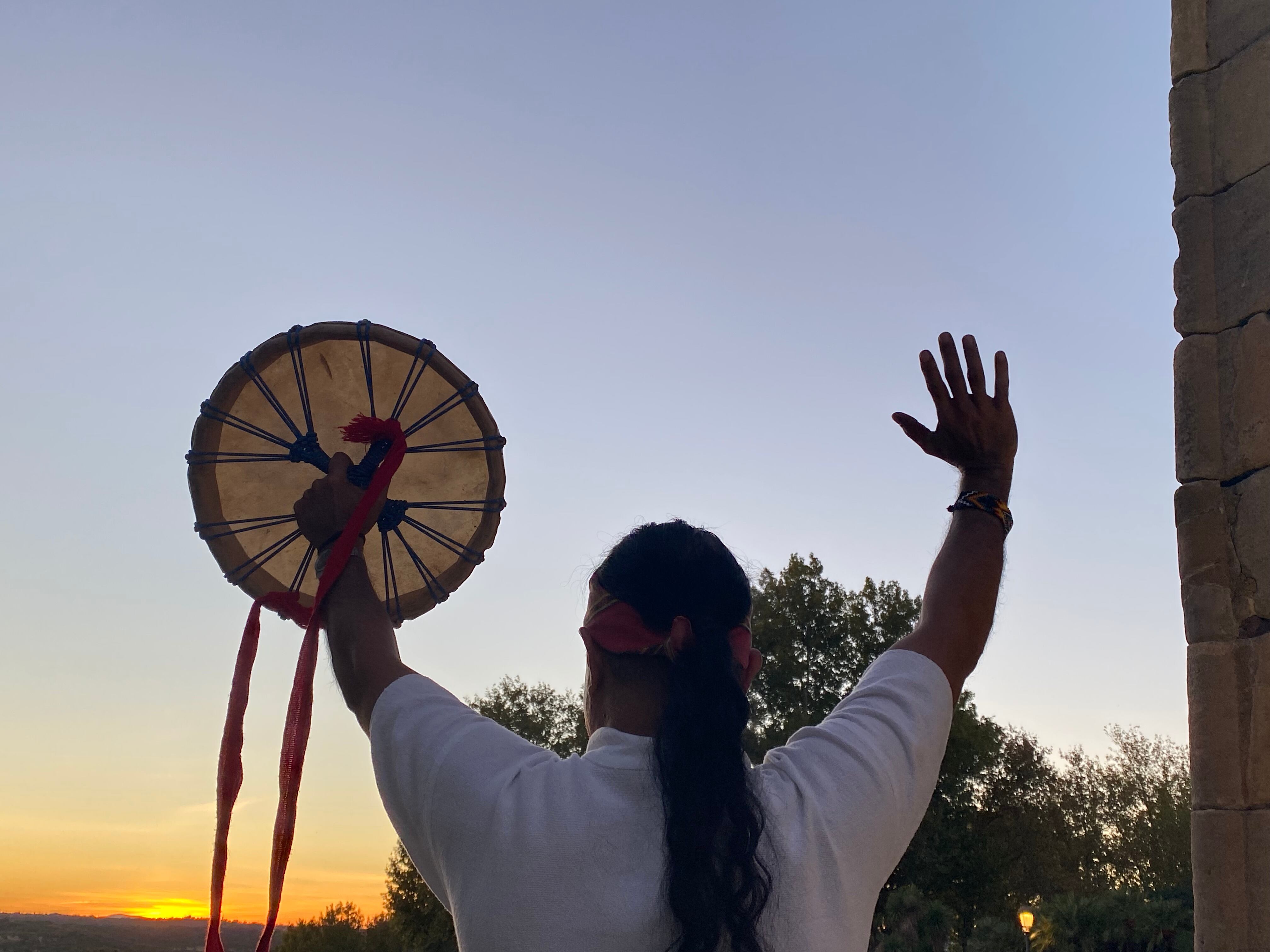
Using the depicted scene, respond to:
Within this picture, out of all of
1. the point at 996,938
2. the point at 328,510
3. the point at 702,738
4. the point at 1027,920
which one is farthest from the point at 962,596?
the point at 996,938

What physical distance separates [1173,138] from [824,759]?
260cm

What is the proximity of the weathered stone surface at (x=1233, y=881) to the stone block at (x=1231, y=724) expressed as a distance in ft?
0.12

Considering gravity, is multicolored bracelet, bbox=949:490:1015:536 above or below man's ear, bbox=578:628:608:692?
above

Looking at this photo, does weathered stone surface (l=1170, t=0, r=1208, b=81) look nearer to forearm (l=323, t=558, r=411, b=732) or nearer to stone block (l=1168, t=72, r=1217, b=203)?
stone block (l=1168, t=72, r=1217, b=203)

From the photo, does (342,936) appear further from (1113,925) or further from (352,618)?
(352,618)

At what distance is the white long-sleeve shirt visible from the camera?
1.06 m

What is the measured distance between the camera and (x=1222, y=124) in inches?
114

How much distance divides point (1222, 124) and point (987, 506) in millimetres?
2024

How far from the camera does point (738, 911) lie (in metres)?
1.10

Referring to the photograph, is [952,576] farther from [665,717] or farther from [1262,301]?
[1262,301]

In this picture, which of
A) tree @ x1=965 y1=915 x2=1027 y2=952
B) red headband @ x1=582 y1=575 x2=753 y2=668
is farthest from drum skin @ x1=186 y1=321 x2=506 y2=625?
tree @ x1=965 y1=915 x2=1027 y2=952

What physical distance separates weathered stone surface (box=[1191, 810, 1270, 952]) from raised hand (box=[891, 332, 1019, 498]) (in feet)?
4.46

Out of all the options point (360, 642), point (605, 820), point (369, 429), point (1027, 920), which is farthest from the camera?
point (1027, 920)

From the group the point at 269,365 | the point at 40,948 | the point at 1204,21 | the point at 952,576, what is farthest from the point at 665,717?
the point at 40,948
